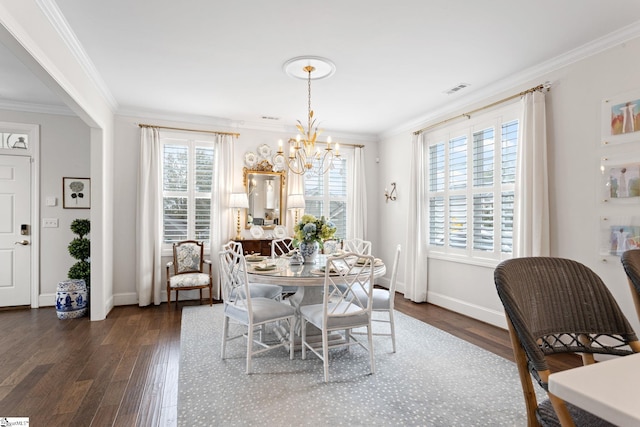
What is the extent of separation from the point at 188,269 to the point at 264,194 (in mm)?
1606

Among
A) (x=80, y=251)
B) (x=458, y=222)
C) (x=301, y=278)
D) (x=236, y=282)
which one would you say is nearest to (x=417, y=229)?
(x=458, y=222)

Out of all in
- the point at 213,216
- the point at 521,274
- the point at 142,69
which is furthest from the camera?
the point at 213,216

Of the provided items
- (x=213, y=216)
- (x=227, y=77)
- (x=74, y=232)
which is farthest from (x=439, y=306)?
(x=74, y=232)

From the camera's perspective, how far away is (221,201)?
5262 millimetres

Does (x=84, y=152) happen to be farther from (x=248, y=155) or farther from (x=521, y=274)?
(x=521, y=274)

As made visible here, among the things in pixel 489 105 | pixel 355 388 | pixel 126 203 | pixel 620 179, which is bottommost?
pixel 355 388

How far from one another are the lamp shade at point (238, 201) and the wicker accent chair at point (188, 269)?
74 centimetres

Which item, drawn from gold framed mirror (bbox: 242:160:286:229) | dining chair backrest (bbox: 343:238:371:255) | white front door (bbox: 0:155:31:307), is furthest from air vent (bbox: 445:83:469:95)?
white front door (bbox: 0:155:31:307)

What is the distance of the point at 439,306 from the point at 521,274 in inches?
151

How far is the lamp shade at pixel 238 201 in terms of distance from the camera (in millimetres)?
5148

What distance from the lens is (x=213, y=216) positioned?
522cm

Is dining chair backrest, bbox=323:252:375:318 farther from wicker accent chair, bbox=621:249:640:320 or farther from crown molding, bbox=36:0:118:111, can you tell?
crown molding, bbox=36:0:118:111

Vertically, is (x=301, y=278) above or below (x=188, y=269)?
above

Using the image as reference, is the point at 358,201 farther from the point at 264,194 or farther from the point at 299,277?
the point at 299,277
